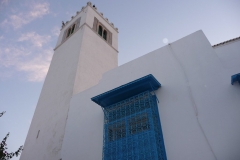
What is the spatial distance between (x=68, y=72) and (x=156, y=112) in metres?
4.13

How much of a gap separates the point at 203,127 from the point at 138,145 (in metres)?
1.19

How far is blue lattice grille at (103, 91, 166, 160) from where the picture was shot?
3807 mm

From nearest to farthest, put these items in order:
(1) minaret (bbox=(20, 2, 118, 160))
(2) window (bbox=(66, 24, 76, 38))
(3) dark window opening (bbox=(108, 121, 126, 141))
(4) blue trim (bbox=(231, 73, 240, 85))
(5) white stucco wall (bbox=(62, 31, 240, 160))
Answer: (5) white stucco wall (bbox=(62, 31, 240, 160)) < (4) blue trim (bbox=(231, 73, 240, 85)) < (3) dark window opening (bbox=(108, 121, 126, 141)) < (1) minaret (bbox=(20, 2, 118, 160)) < (2) window (bbox=(66, 24, 76, 38))

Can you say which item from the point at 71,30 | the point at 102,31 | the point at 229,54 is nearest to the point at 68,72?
the point at 71,30

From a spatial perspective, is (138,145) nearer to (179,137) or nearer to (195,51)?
(179,137)

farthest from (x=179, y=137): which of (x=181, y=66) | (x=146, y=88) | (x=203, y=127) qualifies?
(x=181, y=66)

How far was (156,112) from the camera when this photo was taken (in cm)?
431

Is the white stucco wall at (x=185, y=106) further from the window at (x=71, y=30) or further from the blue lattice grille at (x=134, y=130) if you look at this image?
the window at (x=71, y=30)

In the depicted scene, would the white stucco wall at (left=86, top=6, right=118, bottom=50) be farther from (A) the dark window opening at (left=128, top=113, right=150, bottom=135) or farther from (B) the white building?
(A) the dark window opening at (left=128, top=113, right=150, bottom=135)

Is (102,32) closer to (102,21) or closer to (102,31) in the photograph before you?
(102,31)

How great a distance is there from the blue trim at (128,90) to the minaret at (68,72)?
1.75 metres

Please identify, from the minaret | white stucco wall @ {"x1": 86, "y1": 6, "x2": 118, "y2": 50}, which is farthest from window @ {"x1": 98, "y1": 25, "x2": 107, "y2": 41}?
white stucco wall @ {"x1": 86, "y1": 6, "x2": 118, "y2": 50}

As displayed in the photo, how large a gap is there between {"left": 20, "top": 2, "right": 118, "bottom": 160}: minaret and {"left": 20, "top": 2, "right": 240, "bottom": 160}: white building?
4 centimetres

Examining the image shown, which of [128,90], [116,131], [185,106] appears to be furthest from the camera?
[128,90]
